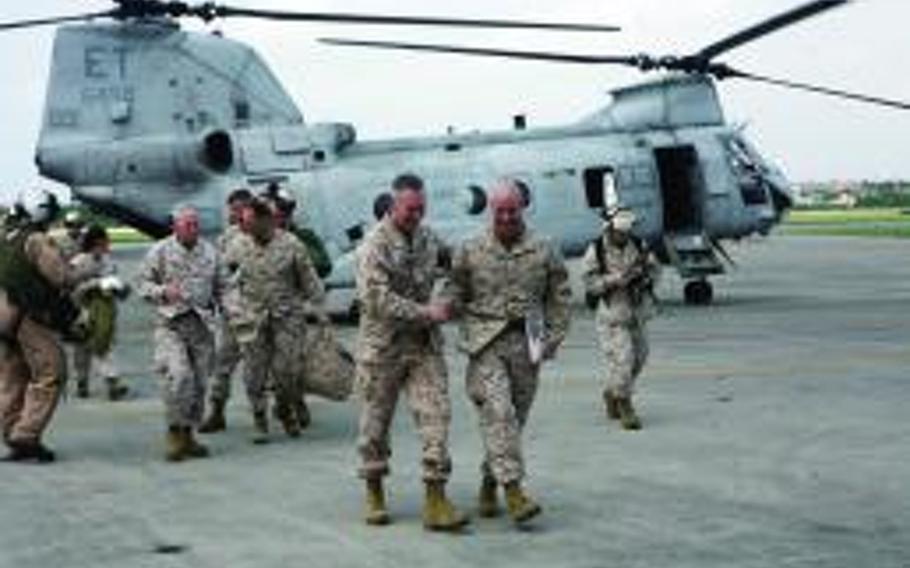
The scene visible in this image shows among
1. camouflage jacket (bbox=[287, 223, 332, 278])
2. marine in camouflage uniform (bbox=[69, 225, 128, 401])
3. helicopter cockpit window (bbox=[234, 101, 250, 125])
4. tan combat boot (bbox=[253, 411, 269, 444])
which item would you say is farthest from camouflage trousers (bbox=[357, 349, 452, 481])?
helicopter cockpit window (bbox=[234, 101, 250, 125])

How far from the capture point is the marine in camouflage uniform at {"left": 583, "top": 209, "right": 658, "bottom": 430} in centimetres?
1317

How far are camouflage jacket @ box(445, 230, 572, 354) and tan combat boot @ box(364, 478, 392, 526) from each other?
3.12ft

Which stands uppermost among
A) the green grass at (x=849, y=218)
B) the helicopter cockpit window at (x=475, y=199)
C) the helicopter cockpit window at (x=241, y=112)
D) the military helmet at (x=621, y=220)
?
the helicopter cockpit window at (x=241, y=112)

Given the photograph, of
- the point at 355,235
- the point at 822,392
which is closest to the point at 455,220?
the point at 355,235

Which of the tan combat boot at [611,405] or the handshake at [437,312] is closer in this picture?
the handshake at [437,312]

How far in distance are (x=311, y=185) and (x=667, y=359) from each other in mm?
8909

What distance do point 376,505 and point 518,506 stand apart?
86 cm

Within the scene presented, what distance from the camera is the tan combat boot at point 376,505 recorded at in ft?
29.5

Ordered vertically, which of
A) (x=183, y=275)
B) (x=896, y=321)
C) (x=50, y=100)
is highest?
(x=50, y=100)

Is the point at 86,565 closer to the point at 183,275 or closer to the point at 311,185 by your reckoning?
the point at 183,275

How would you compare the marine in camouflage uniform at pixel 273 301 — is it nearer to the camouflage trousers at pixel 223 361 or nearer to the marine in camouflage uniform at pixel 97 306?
→ the camouflage trousers at pixel 223 361

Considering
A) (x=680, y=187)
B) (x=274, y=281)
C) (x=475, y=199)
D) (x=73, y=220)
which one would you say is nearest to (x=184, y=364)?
(x=274, y=281)

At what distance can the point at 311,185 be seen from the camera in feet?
83.8

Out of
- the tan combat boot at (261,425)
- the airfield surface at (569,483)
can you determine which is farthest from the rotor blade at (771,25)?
the tan combat boot at (261,425)
